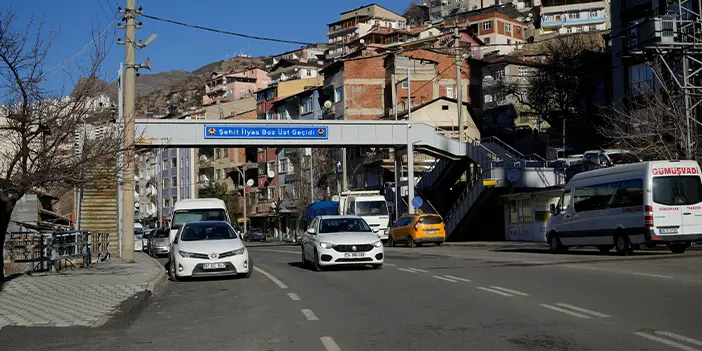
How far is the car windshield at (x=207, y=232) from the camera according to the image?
20.7 metres

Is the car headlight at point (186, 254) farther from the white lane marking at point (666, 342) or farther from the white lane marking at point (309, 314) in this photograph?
the white lane marking at point (666, 342)

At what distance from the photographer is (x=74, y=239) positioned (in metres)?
24.9

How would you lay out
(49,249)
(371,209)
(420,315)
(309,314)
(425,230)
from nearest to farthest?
(420,315), (309,314), (49,249), (425,230), (371,209)

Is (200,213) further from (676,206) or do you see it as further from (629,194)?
(676,206)

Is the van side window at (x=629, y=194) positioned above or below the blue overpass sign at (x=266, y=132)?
below

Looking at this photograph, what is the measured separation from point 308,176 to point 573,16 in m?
59.0

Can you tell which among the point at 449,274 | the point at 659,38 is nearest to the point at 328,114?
the point at 659,38

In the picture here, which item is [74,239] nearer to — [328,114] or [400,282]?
[400,282]

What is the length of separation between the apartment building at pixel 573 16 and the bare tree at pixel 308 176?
5204 centimetres

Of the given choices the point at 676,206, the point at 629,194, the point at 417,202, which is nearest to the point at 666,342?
the point at 676,206

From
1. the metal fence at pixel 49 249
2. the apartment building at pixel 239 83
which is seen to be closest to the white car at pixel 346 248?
the metal fence at pixel 49 249

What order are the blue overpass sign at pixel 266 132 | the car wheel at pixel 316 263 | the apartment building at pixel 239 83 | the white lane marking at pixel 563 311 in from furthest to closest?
the apartment building at pixel 239 83, the blue overpass sign at pixel 266 132, the car wheel at pixel 316 263, the white lane marking at pixel 563 311

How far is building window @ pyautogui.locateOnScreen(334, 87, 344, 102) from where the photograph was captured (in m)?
79.2

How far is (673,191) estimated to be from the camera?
23.8 meters
